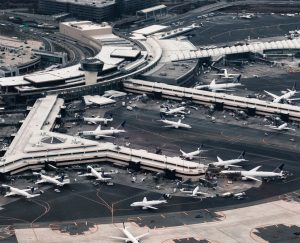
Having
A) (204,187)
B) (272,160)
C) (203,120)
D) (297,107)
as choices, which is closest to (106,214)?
(204,187)

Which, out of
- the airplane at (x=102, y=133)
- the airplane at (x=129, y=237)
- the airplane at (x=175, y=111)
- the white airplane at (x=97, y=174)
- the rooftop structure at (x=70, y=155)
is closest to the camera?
the airplane at (x=129, y=237)

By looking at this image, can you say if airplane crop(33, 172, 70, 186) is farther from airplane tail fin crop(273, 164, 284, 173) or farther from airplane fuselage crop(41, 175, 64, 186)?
airplane tail fin crop(273, 164, 284, 173)

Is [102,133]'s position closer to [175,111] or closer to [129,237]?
[175,111]

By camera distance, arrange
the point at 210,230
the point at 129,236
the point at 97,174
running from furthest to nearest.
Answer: the point at 97,174 → the point at 210,230 → the point at 129,236

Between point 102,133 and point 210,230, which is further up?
point 102,133

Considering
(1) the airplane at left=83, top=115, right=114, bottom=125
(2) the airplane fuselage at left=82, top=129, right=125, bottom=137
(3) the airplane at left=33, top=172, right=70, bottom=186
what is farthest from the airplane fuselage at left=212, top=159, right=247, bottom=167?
Result: (1) the airplane at left=83, top=115, right=114, bottom=125

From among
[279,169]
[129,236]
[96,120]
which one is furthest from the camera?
[96,120]

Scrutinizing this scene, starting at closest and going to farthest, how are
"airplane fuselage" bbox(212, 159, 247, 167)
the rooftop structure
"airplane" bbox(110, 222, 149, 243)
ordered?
"airplane" bbox(110, 222, 149, 243), the rooftop structure, "airplane fuselage" bbox(212, 159, 247, 167)

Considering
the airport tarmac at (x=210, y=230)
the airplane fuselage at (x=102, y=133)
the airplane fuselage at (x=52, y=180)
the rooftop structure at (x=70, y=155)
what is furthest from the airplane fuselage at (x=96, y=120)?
the airport tarmac at (x=210, y=230)

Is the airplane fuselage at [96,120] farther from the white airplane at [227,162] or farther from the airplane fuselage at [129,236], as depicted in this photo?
the airplane fuselage at [129,236]


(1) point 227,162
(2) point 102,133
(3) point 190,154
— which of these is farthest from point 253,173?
(2) point 102,133

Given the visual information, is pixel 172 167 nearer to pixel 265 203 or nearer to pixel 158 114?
pixel 265 203
